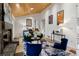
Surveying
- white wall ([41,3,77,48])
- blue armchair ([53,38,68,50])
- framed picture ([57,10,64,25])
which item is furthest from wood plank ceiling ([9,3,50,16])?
blue armchair ([53,38,68,50])

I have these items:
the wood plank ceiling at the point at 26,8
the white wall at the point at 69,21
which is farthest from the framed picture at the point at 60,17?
the wood plank ceiling at the point at 26,8

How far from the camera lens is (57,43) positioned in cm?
177

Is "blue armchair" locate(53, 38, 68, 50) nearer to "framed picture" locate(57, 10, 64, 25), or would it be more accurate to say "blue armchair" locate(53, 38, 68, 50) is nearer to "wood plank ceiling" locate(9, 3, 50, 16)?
"framed picture" locate(57, 10, 64, 25)

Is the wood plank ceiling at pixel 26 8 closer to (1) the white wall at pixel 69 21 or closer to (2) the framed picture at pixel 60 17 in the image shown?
(1) the white wall at pixel 69 21

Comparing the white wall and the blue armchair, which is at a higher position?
the white wall

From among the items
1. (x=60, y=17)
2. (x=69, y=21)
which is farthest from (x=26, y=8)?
(x=69, y=21)

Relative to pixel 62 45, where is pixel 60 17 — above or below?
above

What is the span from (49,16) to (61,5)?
0.22 metres

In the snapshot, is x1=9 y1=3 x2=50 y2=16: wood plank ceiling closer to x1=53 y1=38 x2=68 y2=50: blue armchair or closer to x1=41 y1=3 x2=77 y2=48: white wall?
x1=41 y1=3 x2=77 y2=48: white wall

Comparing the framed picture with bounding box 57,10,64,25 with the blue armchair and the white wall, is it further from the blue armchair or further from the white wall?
the blue armchair

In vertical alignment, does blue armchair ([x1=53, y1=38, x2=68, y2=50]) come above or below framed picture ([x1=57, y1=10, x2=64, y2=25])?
below

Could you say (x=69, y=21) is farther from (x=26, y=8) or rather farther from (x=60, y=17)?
(x=26, y=8)

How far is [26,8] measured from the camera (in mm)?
1768

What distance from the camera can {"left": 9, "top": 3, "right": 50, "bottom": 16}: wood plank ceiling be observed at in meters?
1.75
